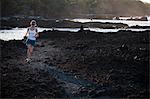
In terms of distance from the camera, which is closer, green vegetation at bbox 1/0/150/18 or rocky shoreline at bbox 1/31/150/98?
rocky shoreline at bbox 1/31/150/98

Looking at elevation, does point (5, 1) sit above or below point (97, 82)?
above

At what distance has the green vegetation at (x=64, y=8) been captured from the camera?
8261 cm

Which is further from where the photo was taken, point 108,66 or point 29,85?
point 108,66

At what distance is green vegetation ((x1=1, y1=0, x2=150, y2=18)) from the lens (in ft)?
271

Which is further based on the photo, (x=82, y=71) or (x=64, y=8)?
(x=64, y=8)

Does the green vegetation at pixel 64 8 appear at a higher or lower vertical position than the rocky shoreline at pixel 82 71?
higher

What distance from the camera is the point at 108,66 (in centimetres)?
1594

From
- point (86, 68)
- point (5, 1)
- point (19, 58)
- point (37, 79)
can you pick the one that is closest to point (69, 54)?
point (19, 58)

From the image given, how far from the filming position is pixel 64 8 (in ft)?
383

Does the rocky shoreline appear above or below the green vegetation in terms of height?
below

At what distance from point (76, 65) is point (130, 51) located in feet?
13.7

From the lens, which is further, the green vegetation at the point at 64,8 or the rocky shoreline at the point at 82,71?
the green vegetation at the point at 64,8

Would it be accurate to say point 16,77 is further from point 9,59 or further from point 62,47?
point 62,47

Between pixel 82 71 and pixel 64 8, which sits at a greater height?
pixel 64 8
